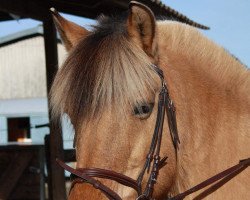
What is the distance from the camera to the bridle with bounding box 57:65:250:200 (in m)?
2.11

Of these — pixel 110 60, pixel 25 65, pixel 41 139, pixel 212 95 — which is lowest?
pixel 41 139

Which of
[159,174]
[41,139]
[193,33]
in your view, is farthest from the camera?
[41,139]

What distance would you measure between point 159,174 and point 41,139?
14.3 meters

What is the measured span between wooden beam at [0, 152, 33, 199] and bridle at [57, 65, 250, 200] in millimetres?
4817

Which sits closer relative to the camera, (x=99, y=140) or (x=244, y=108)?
(x=99, y=140)

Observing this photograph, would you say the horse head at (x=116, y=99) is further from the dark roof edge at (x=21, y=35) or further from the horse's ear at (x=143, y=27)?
the dark roof edge at (x=21, y=35)

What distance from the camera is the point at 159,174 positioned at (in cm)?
230

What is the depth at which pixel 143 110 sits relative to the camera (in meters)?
2.24

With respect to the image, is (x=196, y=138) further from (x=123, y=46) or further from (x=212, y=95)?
(x=123, y=46)

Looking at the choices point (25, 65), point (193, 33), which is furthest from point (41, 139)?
point (193, 33)

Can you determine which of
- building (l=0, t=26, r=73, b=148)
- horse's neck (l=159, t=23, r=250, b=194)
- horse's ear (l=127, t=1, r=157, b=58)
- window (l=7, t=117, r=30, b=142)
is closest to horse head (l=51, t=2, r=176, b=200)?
horse's ear (l=127, t=1, r=157, b=58)

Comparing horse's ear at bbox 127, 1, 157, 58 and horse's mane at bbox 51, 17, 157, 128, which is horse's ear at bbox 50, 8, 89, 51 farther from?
horse's ear at bbox 127, 1, 157, 58

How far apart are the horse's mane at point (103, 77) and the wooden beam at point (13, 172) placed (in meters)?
4.72

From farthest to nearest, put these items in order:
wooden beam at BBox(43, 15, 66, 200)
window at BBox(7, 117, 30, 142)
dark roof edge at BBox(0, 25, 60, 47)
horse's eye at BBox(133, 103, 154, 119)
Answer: dark roof edge at BBox(0, 25, 60, 47)
window at BBox(7, 117, 30, 142)
wooden beam at BBox(43, 15, 66, 200)
horse's eye at BBox(133, 103, 154, 119)
